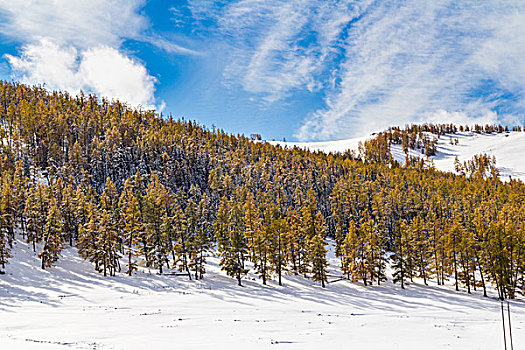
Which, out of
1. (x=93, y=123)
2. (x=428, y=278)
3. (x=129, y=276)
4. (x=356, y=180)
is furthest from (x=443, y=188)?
(x=93, y=123)

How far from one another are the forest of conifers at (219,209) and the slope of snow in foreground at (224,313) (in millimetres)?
3692

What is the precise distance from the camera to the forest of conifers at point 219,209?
5238cm

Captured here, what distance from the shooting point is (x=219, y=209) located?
6756 centimetres

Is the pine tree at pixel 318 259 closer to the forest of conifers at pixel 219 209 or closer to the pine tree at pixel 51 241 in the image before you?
the forest of conifers at pixel 219 209

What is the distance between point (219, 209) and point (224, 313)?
36.6 meters

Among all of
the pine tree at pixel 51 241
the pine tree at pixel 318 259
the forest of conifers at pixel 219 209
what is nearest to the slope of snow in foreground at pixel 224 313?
the pine tree at pixel 51 241

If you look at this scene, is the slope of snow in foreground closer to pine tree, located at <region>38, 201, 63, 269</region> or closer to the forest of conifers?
pine tree, located at <region>38, 201, 63, 269</region>

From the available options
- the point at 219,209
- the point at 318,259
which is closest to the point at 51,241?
the point at 219,209

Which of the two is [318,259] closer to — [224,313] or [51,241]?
[224,313]

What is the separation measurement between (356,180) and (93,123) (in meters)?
112

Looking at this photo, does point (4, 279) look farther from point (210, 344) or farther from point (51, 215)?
point (210, 344)

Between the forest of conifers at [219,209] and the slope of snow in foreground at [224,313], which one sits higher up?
the forest of conifers at [219,209]

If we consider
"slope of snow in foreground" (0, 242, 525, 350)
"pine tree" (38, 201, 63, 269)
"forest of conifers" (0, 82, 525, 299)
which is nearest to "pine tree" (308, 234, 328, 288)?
"forest of conifers" (0, 82, 525, 299)

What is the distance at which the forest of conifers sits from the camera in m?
52.4
